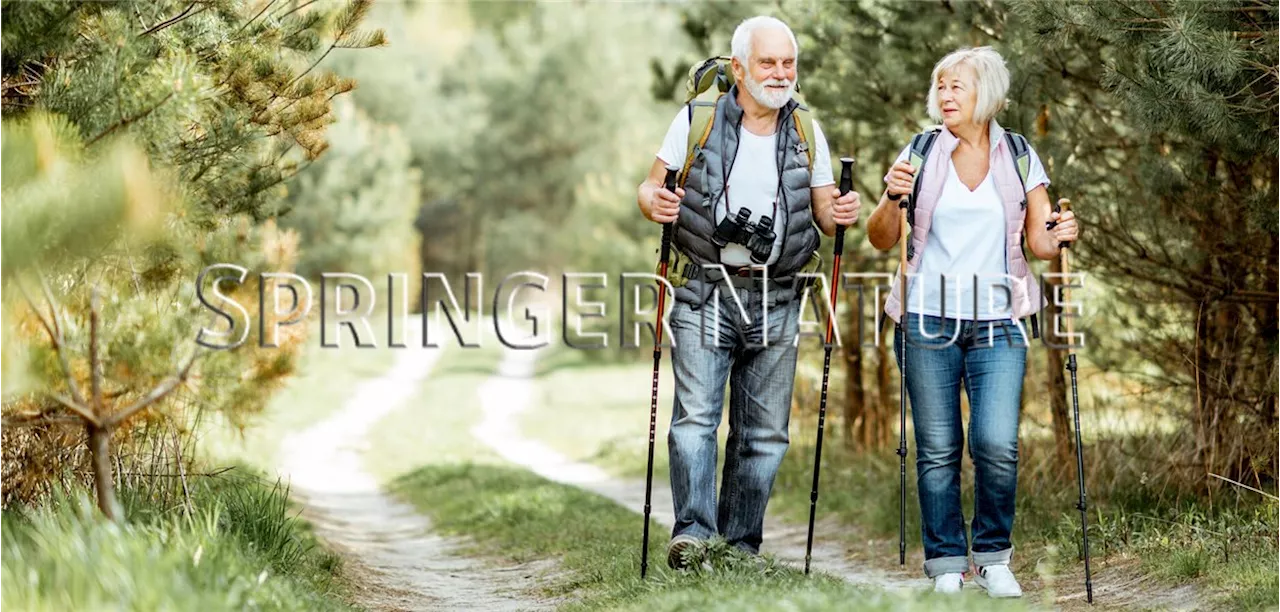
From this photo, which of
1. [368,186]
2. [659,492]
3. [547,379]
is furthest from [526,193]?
[659,492]

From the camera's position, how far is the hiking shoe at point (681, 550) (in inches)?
225

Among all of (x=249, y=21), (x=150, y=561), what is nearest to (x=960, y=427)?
(x=150, y=561)

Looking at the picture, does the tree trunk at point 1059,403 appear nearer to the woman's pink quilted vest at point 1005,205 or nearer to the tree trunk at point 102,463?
the woman's pink quilted vest at point 1005,205

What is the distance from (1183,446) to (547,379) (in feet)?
84.7

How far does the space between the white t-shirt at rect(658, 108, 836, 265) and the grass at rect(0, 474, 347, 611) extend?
7.02 feet

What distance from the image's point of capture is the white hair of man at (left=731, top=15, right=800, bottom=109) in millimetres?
5852

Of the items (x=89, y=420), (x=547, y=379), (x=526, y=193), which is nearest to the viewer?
(x=89, y=420)

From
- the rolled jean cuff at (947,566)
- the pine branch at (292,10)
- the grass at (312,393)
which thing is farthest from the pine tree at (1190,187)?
the grass at (312,393)

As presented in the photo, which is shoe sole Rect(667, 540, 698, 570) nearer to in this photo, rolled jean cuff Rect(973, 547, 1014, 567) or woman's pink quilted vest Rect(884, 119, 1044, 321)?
rolled jean cuff Rect(973, 547, 1014, 567)

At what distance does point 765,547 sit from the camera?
936cm

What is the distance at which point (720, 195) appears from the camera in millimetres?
5879

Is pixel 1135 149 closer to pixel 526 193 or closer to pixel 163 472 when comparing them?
pixel 163 472

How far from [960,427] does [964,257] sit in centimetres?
67

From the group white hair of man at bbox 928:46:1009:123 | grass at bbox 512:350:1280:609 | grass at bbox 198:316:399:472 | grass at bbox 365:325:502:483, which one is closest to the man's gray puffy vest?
white hair of man at bbox 928:46:1009:123
